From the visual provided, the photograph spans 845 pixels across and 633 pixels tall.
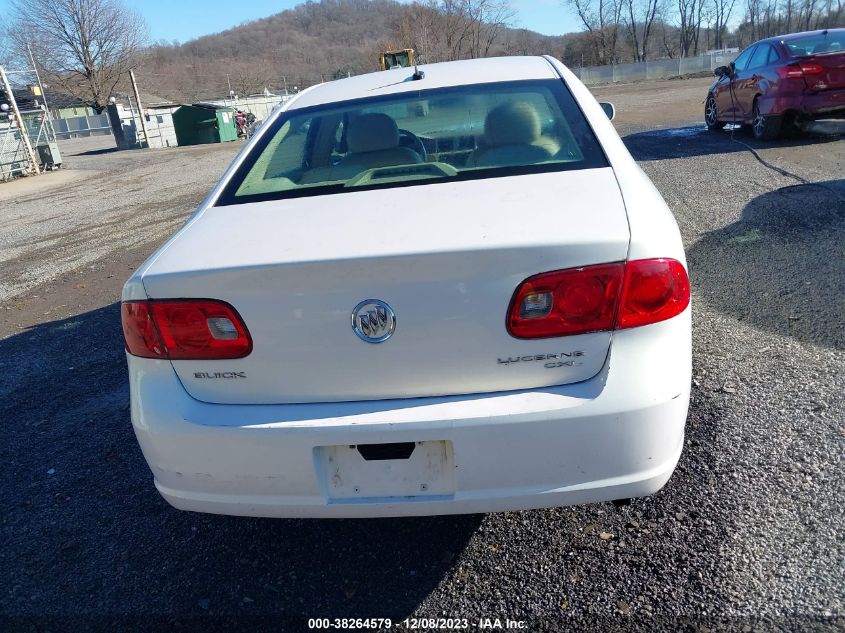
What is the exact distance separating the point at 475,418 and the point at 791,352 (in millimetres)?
2586

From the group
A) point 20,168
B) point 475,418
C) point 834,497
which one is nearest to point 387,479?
point 475,418

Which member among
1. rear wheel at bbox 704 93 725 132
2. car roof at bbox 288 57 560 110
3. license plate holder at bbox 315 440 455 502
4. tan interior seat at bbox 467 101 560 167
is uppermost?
car roof at bbox 288 57 560 110

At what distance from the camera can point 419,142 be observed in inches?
125

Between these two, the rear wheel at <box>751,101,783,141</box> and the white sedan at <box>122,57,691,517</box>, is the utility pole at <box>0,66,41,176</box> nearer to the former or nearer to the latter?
the rear wheel at <box>751,101,783,141</box>

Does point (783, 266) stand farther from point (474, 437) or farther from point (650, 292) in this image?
point (474, 437)

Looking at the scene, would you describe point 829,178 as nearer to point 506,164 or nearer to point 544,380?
point 506,164

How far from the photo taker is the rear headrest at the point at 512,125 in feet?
9.06

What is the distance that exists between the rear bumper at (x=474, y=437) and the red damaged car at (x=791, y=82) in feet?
29.7

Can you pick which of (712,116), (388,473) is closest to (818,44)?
(712,116)

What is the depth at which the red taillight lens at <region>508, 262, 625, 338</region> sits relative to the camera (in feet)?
6.19

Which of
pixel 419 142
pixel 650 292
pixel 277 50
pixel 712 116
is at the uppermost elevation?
pixel 277 50

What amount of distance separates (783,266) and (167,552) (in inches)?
178

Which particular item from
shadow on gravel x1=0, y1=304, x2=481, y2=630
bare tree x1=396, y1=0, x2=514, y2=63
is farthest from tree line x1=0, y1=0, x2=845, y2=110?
shadow on gravel x1=0, y1=304, x2=481, y2=630

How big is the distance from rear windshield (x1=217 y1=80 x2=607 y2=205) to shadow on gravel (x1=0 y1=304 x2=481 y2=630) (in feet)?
4.48
